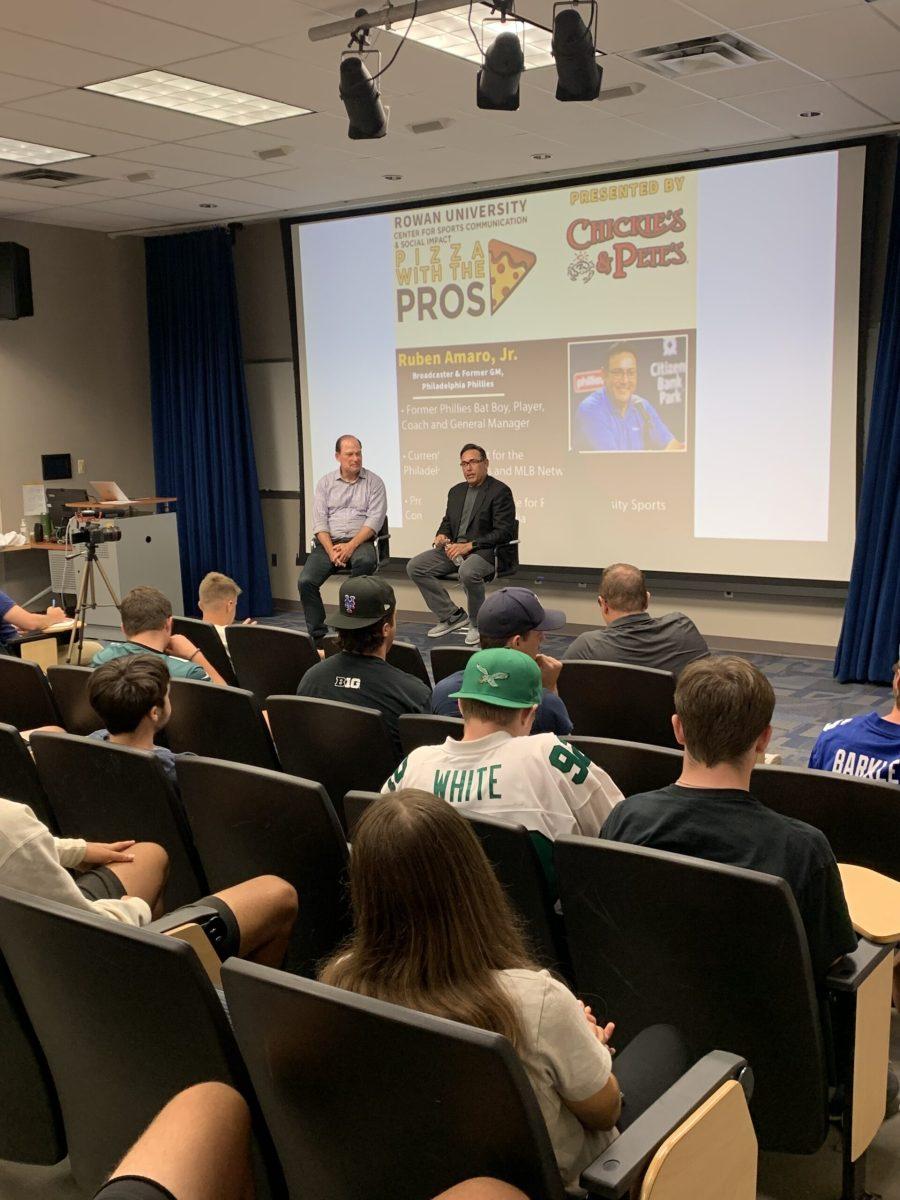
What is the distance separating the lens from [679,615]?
431 cm

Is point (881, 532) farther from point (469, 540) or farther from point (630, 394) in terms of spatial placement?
point (469, 540)

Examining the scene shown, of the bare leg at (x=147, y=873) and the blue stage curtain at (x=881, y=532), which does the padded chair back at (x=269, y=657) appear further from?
the blue stage curtain at (x=881, y=532)

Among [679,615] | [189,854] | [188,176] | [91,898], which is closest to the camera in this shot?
[91,898]

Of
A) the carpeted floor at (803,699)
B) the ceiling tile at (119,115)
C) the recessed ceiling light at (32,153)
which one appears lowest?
the carpeted floor at (803,699)

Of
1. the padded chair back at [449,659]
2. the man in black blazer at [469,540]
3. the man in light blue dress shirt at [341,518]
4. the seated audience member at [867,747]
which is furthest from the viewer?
the man in light blue dress shirt at [341,518]

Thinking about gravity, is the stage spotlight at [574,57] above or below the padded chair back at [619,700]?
above

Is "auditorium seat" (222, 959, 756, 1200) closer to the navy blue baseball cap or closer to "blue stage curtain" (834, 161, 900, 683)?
the navy blue baseball cap

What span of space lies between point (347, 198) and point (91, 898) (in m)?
6.74

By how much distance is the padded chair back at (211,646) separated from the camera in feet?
16.5

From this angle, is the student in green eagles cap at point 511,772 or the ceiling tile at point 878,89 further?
the ceiling tile at point 878,89

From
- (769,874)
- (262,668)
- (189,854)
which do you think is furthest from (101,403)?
(769,874)

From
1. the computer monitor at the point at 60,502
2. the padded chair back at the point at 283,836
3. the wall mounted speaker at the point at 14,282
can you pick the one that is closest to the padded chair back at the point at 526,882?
the padded chair back at the point at 283,836

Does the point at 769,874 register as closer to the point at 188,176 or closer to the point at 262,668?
the point at 262,668

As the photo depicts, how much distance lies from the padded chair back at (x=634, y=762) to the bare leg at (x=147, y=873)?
1000mm
